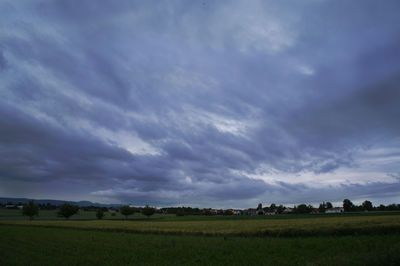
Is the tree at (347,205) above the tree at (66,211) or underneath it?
above

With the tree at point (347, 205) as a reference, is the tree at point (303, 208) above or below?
below

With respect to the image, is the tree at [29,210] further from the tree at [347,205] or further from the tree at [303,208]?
the tree at [347,205]

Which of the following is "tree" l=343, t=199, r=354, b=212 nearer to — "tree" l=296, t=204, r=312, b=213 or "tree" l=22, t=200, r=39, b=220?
"tree" l=296, t=204, r=312, b=213

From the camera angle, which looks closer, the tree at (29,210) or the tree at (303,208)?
the tree at (29,210)

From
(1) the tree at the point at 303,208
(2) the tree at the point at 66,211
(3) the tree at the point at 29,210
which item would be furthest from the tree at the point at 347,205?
(3) the tree at the point at 29,210

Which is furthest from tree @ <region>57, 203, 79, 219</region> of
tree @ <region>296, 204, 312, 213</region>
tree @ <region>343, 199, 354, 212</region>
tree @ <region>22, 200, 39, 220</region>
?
tree @ <region>343, 199, 354, 212</region>

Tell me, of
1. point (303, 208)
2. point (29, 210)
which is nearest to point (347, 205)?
point (303, 208)

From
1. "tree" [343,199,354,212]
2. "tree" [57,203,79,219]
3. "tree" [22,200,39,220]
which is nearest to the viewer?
"tree" [22,200,39,220]

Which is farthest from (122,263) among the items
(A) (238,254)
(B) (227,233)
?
(B) (227,233)

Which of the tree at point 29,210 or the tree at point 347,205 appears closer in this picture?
the tree at point 29,210

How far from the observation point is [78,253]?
22281 mm

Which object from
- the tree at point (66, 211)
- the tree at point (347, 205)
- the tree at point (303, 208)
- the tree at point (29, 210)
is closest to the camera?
the tree at point (29, 210)

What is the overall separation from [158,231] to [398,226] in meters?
35.1

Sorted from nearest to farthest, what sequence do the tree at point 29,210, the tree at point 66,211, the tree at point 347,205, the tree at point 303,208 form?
the tree at point 29,210 < the tree at point 66,211 < the tree at point 303,208 < the tree at point 347,205
